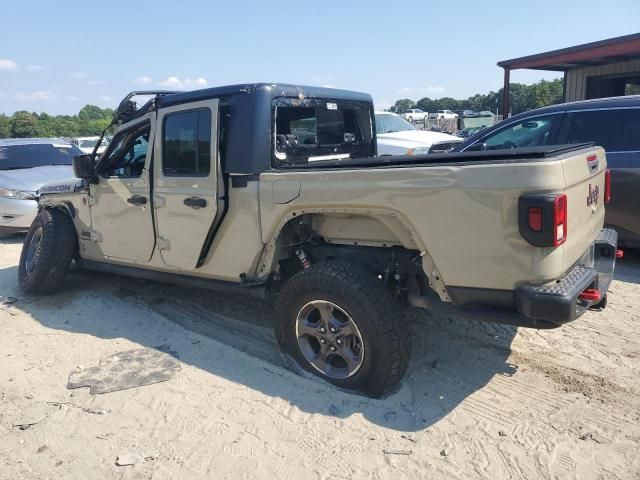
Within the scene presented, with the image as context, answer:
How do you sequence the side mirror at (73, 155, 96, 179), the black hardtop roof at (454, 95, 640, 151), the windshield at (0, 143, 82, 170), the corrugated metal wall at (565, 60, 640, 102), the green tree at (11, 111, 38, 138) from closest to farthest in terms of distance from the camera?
1. the side mirror at (73, 155, 96, 179)
2. the black hardtop roof at (454, 95, 640, 151)
3. the windshield at (0, 143, 82, 170)
4. the corrugated metal wall at (565, 60, 640, 102)
5. the green tree at (11, 111, 38, 138)

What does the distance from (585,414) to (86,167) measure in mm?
4466

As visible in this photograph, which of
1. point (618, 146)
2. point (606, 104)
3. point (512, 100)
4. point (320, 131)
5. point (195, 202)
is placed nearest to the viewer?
point (195, 202)

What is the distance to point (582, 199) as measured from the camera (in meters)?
3.28

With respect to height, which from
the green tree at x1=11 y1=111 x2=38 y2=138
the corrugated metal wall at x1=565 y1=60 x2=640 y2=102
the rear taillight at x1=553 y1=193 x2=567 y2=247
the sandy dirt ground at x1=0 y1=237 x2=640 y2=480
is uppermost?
the green tree at x1=11 y1=111 x2=38 y2=138

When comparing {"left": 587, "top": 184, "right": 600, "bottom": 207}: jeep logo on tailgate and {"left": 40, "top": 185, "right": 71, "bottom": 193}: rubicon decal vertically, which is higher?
{"left": 40, "top": 185, "right": 71, "bottom": 193}: rubicon decal

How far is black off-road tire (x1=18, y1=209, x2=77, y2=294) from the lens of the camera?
5.50 meters

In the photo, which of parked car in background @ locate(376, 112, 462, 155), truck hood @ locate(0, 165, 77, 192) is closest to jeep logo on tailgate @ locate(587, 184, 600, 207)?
parked car in background @ locate(376, 112, 462, 155)

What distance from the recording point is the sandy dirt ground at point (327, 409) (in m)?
2.84

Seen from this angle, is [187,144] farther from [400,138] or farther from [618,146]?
[400,138]

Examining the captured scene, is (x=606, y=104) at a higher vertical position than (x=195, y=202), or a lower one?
higher

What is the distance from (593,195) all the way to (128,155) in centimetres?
384

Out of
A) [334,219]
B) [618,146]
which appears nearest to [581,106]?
[618,146]

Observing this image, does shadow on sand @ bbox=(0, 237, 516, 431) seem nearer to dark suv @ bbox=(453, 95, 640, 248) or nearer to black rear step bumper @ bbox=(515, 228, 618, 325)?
black rear step bumper @ bbox=(515, 228, 618, 325)

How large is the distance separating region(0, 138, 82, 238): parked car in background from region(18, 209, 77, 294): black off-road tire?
3677mm
